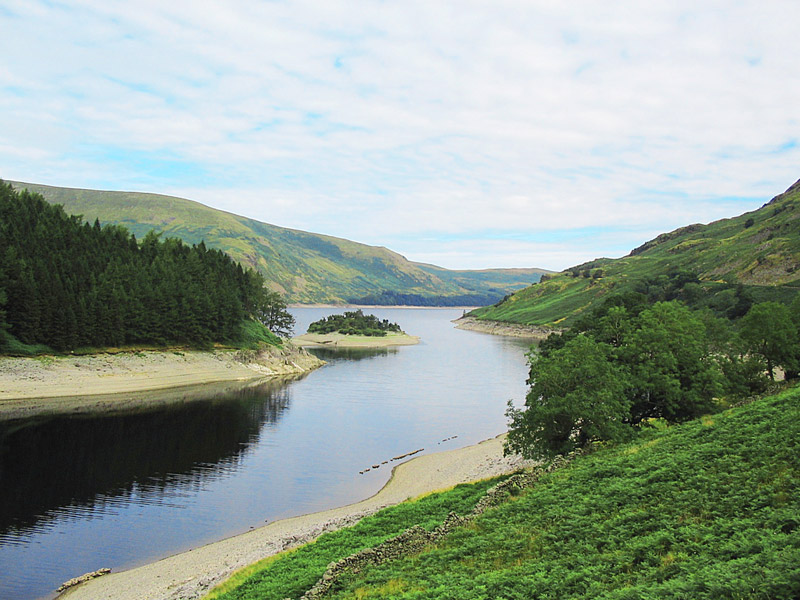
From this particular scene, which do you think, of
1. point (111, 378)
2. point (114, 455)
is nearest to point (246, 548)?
point (114, 455)

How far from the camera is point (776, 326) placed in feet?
189

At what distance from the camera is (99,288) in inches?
3661

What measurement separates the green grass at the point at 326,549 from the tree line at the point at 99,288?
7158cm

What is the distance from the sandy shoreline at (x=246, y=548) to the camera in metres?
28.4

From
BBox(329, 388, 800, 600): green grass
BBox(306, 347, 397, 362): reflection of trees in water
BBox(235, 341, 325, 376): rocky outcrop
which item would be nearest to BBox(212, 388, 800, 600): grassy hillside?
BBox(329, 388, 800, 600): green grass

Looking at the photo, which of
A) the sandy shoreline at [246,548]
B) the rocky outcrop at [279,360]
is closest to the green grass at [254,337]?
the rocky outcrop at [279,360]

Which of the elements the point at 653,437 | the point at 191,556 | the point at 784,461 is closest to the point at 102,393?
the point at 191,556

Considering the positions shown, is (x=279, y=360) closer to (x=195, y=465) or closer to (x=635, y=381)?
(x=195, y=465)

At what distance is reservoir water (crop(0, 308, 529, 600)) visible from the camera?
3534 cm

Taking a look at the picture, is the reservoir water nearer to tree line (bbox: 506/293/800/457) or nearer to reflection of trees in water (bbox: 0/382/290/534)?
reflection of trees in water (bbox: 0/382/290/534)

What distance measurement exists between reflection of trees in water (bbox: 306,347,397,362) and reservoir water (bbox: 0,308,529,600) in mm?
53450

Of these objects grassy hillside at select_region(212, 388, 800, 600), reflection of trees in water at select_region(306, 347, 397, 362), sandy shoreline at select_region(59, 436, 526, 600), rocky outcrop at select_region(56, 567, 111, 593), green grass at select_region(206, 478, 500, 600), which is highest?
grassy hillside at select_region(212, 388, 800, 600)

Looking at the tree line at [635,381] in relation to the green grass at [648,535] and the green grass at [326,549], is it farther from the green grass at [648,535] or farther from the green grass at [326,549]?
the green grass at [648,535]

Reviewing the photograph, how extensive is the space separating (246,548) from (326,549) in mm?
8820
